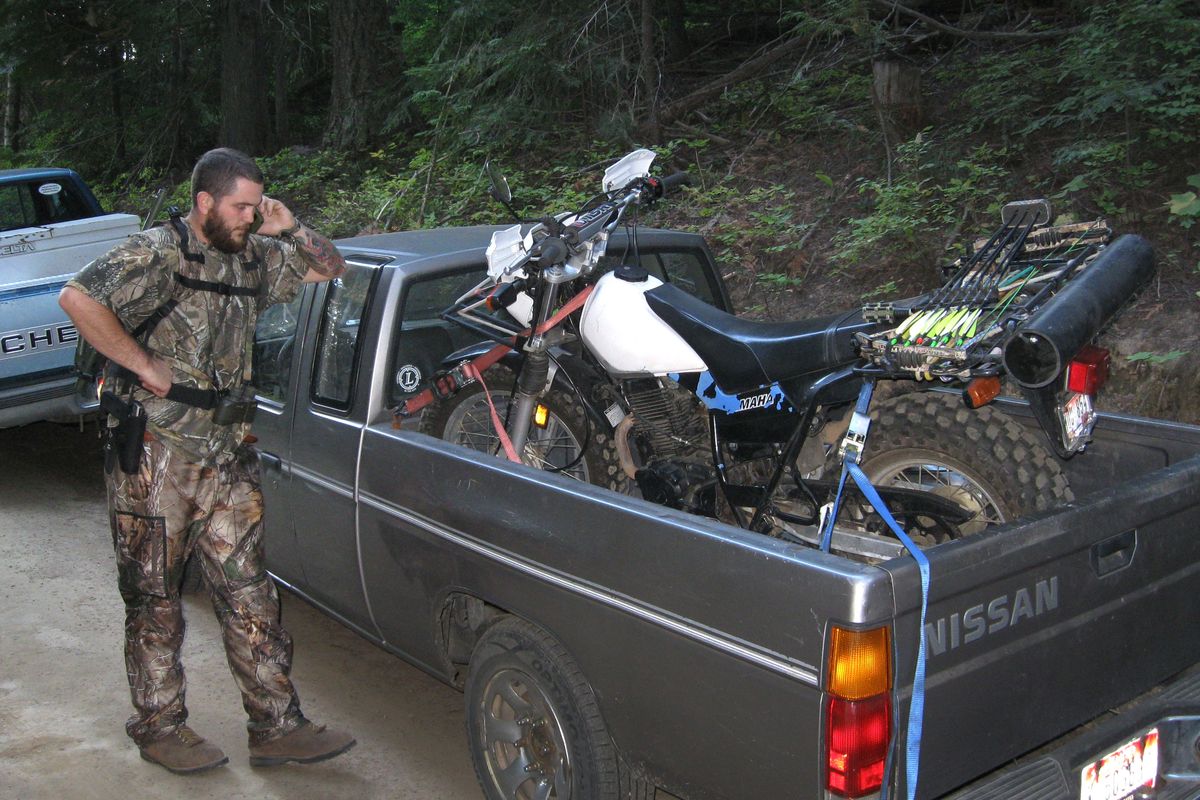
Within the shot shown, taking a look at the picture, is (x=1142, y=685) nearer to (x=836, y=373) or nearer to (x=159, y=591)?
(x=836, y=373)

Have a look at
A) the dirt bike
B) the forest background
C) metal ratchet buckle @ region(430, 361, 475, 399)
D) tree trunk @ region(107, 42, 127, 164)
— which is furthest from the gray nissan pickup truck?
tree trunk @ region(107, 42, 127, 164)

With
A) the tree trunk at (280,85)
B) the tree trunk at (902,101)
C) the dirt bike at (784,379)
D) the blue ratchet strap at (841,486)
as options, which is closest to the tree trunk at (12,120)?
the tree trunk at (280,85)

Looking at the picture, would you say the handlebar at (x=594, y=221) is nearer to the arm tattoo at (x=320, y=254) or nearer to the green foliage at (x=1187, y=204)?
the arm tattoo at (x=320, y=254)

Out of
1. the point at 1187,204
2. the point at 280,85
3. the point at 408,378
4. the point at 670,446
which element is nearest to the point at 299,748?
the point at 408,378

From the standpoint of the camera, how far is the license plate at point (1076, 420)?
124 inches

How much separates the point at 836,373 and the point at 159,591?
7.93 ft

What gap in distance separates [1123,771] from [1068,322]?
1.11 m

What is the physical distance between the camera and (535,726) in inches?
128

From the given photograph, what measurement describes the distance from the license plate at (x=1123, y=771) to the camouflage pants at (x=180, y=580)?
8.95 ft

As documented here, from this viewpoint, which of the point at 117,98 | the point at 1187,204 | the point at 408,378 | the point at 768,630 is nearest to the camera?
the point at 768,630

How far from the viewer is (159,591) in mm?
3887

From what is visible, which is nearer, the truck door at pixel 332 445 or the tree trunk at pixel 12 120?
the truck door at pixel 332 445

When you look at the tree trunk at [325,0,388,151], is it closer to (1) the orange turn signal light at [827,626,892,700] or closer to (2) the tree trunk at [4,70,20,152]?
(2) the tree trunk at [4,70,20,152]

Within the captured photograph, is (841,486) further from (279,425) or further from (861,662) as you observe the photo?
(279,425)
